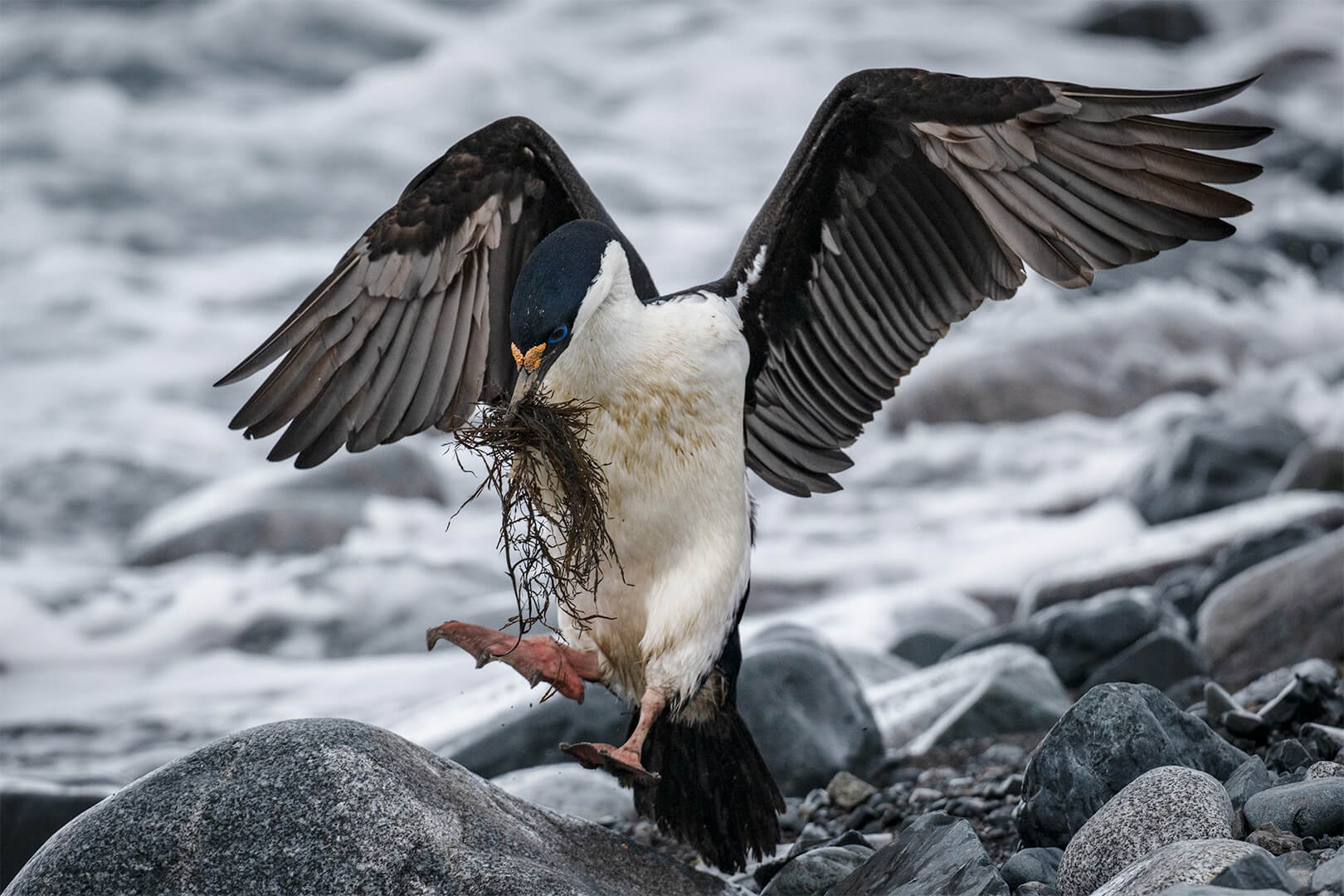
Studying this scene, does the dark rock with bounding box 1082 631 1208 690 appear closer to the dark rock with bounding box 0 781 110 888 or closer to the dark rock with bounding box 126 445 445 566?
the dark rock with bounding box 0 781 110 888

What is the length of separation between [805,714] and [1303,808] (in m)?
2.68

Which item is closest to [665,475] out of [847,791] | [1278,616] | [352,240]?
[847,791]

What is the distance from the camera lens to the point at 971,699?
20.9 feet

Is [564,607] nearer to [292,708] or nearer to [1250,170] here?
[1250,170]

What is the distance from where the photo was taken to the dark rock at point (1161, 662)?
655 cm

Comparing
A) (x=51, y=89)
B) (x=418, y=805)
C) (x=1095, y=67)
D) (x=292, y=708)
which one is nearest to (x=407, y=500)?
(x=292, y=708)

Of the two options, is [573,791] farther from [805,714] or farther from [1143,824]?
[1143,824]

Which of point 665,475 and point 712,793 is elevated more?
point 665,475

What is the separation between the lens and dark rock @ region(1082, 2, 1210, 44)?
2852cm

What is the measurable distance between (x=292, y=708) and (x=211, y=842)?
5.81 metres

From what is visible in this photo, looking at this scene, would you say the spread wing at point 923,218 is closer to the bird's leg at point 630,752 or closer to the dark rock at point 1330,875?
the bird's leg at point 630,752

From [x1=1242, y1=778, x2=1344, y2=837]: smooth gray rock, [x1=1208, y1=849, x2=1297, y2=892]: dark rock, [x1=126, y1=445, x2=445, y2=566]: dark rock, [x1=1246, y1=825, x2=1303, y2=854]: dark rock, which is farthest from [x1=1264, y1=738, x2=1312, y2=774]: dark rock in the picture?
[x1=126, y1=445, x2=445, y2=566]: dark rock

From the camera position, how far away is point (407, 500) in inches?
518

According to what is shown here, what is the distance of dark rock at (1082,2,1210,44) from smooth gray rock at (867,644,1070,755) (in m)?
24.4
